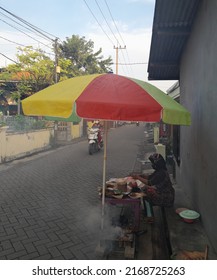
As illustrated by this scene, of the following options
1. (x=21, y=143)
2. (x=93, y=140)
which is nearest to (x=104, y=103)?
(x=21, y=143)

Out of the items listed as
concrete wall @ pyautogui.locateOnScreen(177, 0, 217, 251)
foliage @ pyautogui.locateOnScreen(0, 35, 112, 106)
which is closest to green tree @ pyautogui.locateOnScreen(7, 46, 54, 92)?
foliage @ pyautogui.locateOnScreen(0, 35, 112, 106)

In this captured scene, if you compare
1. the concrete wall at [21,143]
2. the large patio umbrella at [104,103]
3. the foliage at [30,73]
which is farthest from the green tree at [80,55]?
the large patio umbrella at [104,103]

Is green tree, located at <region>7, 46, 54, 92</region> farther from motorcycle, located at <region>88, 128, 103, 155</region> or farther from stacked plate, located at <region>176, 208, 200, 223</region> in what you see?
stacked plate, located at <region>176, 208, 200, 223</region>

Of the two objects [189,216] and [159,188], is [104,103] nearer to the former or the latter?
[159,188]

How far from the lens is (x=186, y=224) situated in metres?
4.67

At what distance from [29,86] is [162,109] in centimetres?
1859

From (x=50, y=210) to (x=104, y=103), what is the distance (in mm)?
3626

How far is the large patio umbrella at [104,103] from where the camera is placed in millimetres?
2951

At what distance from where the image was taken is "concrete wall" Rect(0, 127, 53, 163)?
1088 centimetres

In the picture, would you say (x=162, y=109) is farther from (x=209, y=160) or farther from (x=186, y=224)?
(x=186, y=224)

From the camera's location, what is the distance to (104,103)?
2.96 metres

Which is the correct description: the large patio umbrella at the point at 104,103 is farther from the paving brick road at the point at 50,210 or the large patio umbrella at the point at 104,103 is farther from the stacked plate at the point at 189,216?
the paving brick road at the point at 50,210

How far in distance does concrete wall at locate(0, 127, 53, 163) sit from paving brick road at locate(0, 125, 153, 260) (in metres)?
0.73

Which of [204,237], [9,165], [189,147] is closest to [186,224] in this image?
[204,237]
